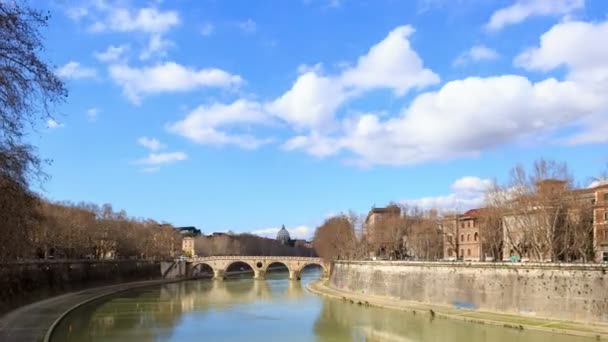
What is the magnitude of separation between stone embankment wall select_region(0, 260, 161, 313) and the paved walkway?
2.90ft

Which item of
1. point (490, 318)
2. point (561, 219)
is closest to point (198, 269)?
point (561, 219)

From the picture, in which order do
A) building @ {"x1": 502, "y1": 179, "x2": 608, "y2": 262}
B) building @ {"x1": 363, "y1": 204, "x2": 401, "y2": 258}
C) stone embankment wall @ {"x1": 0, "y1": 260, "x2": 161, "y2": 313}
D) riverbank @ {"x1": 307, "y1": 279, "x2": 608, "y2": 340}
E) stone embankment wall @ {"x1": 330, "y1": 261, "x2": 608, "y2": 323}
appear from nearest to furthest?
riverbank @ {"x1": 307, "y1": 279, "x2": 608, "y2": 340}
stone embankment wall @ {"x1": 330, "y1": 261, "x2": 608, "y2": 323}
stone embankment wall @ {"x1": 0, "y1": 260, "x2": 161, "y2": 313}
building @ {"x1": 502, "y1": 179, "x2": 608, "y2": 262}
building @ {"x1": 363, "y1": 204, "x2": 401, "y2": 258}

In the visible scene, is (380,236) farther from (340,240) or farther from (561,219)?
(561,219)

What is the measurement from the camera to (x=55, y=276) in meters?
48.7

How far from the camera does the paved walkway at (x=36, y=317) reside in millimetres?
24706

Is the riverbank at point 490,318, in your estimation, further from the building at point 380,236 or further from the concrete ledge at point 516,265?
the building at point 380,236

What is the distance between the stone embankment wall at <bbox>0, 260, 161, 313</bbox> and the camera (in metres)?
34.7

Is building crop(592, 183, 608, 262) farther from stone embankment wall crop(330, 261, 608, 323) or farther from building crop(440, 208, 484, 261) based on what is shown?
building crop(440, 208, 484, 261)

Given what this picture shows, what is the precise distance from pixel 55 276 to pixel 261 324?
74.9ft

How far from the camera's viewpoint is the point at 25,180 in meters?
15.3

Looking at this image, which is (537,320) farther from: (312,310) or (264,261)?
(264,261)

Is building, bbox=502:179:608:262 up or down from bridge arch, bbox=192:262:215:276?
up

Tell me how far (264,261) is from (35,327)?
206 ft

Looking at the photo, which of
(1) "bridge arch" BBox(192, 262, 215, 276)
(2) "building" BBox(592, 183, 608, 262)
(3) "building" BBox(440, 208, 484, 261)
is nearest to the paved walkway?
(2) "building" BBox(592, 183, 608, 262)
